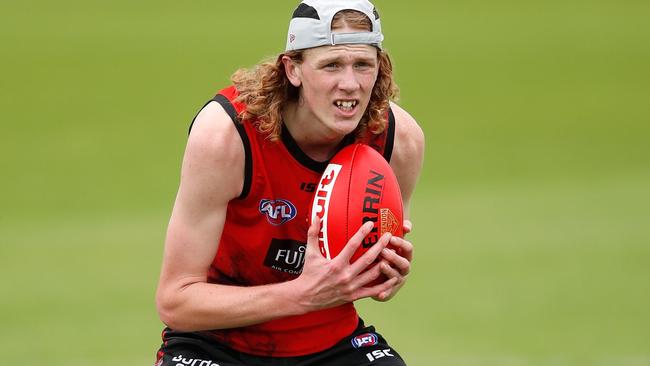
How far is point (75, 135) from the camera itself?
13.2m

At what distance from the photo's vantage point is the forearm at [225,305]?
4586mm

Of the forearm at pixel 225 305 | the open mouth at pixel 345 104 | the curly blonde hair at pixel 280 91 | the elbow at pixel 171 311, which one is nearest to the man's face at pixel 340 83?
the open mouth at pixel 345 104

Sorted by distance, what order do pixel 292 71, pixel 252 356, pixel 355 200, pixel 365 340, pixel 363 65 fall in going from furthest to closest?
1. pixel 365 340
2. pixel 252 356
3. pixel 292 71
4. pixel 363 65
5. pixel 355 200

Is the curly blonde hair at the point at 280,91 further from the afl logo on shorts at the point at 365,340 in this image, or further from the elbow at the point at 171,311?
the afl logo on shorts at the point at 365,340

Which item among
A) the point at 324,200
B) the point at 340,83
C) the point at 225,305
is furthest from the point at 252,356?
the point at 340,83

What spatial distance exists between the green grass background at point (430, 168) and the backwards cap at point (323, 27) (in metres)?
3.75

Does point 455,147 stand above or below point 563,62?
below

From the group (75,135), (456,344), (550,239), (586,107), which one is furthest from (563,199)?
(75,135)

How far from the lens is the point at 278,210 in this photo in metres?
4.86

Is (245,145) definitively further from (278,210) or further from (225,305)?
(225,305)

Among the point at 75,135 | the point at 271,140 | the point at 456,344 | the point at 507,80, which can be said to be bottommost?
the point at 456,344

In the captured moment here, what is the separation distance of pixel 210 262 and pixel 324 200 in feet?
1.69

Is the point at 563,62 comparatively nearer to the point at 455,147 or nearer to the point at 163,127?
the point at 455,147

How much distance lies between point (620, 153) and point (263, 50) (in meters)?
4.32
